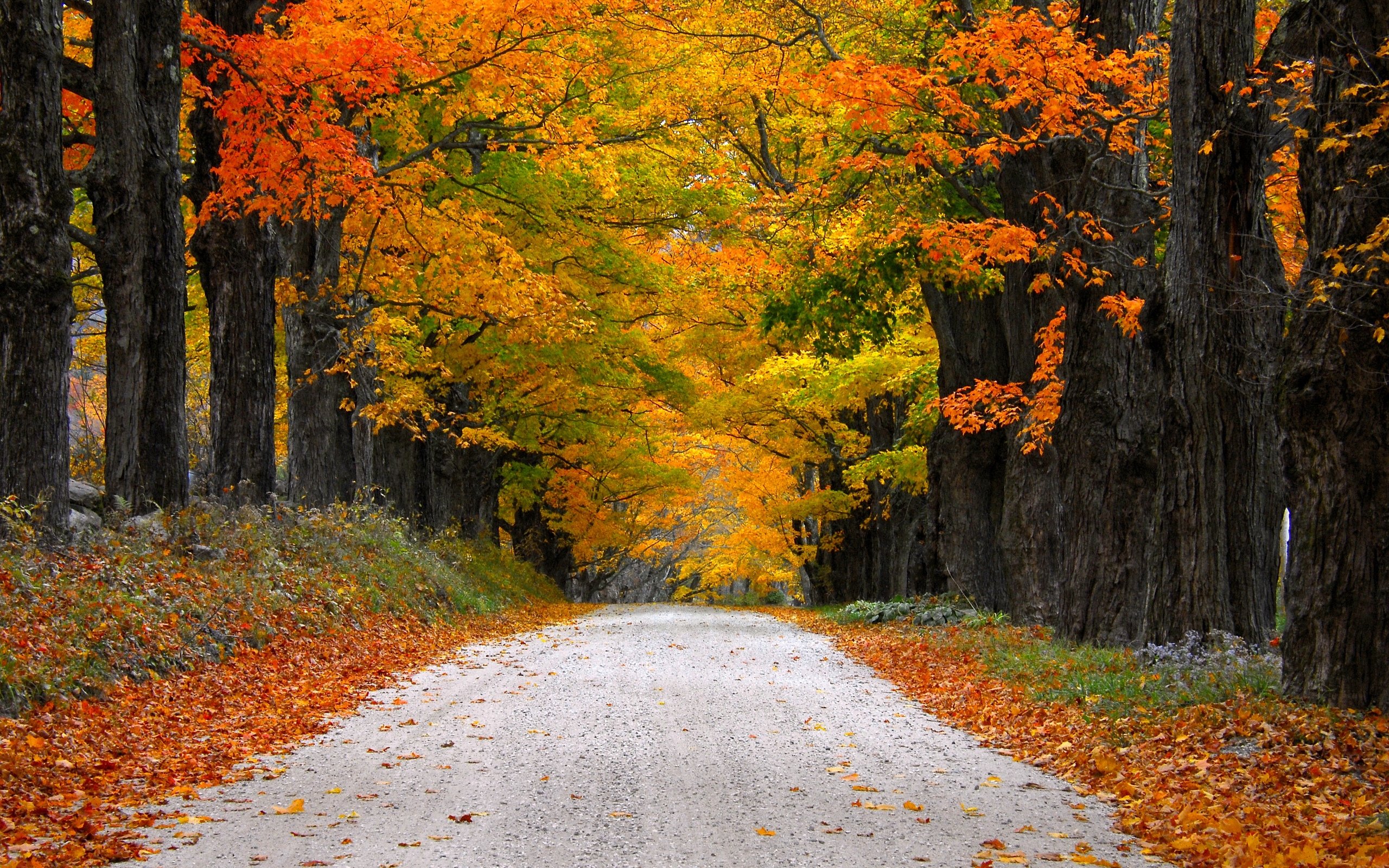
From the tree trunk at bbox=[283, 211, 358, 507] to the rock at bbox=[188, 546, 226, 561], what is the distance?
512cm

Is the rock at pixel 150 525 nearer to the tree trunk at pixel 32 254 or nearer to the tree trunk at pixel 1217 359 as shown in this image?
the tree trunk at pixel 32 254

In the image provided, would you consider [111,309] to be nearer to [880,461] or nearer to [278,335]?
[278,335]

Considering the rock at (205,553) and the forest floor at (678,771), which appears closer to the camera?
the forest floor at (678,771)

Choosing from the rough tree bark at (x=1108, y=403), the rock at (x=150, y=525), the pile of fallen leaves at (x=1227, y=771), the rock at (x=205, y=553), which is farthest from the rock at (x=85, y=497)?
the rough tree bark at (x=1108, y=403)

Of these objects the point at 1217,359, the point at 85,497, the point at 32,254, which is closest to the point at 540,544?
the point at 85,497

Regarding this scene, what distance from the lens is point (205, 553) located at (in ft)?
37.6

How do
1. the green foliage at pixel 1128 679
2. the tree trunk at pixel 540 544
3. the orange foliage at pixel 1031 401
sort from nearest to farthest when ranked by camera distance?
1. the green foliage at pixel 1128 679
2. the orange foliage at pixel 1031 401
3. the tree trunk at pixel 540 544

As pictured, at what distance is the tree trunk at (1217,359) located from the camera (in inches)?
380

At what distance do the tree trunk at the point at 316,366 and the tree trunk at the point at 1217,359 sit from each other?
39.1ft

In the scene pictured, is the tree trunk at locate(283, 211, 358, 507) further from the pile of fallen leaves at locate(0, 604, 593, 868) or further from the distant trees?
the pile of fallen leaves at locate(0, 604, 593, 868)

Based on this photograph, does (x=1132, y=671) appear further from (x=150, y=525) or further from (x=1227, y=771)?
(x=150, y=525)

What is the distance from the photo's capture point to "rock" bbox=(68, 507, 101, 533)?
34.7 feet

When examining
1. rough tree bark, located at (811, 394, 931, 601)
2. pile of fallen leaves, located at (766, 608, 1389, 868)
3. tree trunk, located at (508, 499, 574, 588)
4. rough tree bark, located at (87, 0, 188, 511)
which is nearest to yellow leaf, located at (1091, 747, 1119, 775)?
pile of fallen leaves, located at (766, 608, 1389, 868)

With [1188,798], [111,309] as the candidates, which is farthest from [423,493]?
[1188,798]
